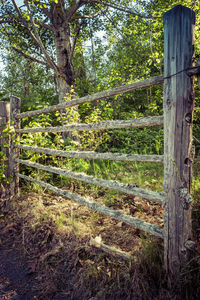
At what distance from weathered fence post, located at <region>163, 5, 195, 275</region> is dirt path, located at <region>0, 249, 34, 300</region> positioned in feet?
4.66

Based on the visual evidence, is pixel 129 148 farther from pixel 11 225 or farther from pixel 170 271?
pixel 170 271

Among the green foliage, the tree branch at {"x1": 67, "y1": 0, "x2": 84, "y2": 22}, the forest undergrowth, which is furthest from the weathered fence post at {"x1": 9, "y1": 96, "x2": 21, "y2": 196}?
the tree branch at {"x1": 67, "y1": 0, "x2": 84, "y2": 22}

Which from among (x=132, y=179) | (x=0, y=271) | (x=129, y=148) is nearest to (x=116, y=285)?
(x=0, y=271)

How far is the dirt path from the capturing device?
1922mm

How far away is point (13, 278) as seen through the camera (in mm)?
2172

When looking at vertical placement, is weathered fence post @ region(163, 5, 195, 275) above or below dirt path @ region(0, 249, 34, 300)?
above

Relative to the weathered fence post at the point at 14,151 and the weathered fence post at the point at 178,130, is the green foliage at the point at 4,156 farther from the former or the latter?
the weathered fence post at the point at 178,130

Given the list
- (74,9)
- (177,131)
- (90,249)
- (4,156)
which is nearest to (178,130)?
(177,131)

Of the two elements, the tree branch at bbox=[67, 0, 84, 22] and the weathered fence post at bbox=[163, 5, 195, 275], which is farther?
the tree branch at bbox=[67, 0, 84, 22]

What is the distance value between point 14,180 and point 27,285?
2299 millimetres

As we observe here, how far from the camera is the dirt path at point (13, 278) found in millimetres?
1922

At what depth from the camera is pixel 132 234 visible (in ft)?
7.85

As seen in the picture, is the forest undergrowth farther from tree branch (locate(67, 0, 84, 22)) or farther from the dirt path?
tree branch (locate(67, 0, 84, 22))

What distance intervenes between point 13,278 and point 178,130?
226cm
